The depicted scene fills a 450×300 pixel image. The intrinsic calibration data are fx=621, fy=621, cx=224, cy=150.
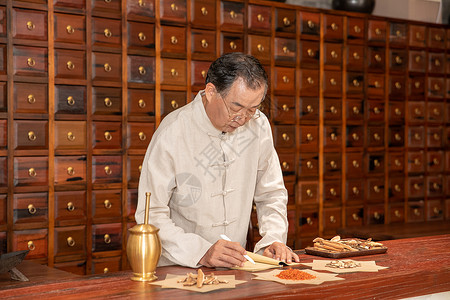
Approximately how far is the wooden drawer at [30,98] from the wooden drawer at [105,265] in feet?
3.85

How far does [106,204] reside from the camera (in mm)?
4652

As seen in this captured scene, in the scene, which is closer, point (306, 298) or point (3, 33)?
point (306, 298)

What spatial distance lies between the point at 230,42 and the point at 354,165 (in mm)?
1759

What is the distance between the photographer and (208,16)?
5.08 m

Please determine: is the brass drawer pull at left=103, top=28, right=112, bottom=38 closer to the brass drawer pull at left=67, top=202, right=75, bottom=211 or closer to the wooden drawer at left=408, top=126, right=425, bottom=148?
the brass drawer pull at left=67, top=202, right=75, bottom=211

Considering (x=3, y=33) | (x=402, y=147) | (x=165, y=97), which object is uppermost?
(x=3, y=33)

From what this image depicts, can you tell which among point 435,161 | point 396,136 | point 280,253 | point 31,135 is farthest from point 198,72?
point 435,161

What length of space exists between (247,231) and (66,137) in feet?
6.50

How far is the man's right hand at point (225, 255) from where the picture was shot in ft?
7.70

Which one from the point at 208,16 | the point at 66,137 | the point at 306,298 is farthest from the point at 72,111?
the point at 306,298

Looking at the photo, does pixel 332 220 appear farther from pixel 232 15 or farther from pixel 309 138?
pixel 232 15

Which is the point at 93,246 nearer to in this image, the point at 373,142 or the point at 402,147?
the point at 373,142

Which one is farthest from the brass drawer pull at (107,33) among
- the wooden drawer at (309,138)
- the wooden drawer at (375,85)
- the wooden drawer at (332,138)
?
the wooden drawer at (375,85)

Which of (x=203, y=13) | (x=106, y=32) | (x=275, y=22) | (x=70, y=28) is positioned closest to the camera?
(x=70, y=28)
